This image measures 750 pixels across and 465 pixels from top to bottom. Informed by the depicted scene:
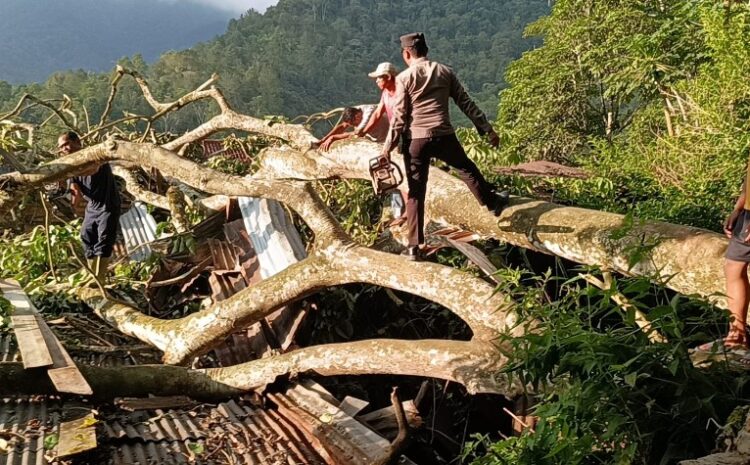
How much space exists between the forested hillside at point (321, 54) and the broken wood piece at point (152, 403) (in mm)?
40228

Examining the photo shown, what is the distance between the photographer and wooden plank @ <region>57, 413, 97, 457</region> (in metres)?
3.40

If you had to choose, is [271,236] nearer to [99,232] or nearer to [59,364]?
[99,232]

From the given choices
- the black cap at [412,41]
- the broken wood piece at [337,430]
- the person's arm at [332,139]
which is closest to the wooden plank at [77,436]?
the broken wood piece at [337,430]

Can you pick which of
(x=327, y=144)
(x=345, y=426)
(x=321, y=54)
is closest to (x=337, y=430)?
(x=345, y=426)

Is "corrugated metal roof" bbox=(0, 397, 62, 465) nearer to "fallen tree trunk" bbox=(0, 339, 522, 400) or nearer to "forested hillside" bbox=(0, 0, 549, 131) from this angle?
"fallen tree trunk" bbox=(0, 339, 522, 400)

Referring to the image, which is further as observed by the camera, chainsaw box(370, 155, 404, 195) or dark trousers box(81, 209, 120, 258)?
dark trousers box(81, 209, 120, 258)

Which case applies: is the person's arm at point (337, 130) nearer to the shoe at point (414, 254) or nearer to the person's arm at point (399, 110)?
the person's arm at point (399, 110)

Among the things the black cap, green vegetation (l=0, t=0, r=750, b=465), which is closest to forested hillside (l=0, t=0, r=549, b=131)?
green vegetation (l=0, t=0, r=750, b=465)

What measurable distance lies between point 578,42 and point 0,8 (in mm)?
181152

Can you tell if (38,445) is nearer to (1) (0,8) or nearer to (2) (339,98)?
(2) (339,98)

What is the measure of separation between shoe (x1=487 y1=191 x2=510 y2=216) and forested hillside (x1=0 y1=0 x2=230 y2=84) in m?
152

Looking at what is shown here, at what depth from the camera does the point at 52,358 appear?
4.32 m

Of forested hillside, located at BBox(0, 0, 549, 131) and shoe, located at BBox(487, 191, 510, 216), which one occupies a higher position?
forested hillside, located at BBox(0, 0, 549, 131)

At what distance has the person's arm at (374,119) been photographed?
5.92 m
